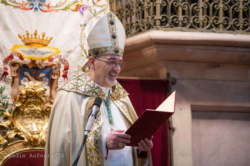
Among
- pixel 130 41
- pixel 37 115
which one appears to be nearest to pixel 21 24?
pixel 37 115

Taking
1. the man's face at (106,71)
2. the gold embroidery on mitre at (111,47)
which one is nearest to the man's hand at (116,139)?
the man's face at (106,71)

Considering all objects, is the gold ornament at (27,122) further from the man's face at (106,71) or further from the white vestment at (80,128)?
the man's face at (106,71)

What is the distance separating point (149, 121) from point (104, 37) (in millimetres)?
907

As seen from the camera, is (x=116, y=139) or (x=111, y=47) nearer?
(x=116, y=139)

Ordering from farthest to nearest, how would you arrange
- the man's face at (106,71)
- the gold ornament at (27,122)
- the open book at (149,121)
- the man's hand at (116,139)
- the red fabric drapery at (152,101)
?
the red fabric drapery at (152,101), the gold ornament at (27,122), the man's face at (106,71), the man's hand at (116,139), the open book at (149,121)

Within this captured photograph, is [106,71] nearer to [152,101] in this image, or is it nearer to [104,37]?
[104,37]

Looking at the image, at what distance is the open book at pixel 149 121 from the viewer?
3.09 metres

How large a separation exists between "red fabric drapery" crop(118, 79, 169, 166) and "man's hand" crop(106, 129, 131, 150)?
54.5 inches

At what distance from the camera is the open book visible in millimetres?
3086

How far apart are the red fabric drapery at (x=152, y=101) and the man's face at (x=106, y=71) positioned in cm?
A: 104

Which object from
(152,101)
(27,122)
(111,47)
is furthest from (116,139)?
(152,101)

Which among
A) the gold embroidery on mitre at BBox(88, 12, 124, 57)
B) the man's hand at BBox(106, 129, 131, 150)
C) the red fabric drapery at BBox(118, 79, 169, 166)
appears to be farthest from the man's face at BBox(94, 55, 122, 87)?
the red fabric drapery at BBox(118, 79, 169, 166)

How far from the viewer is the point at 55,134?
10.9ft

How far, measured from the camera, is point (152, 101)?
4781 mm
